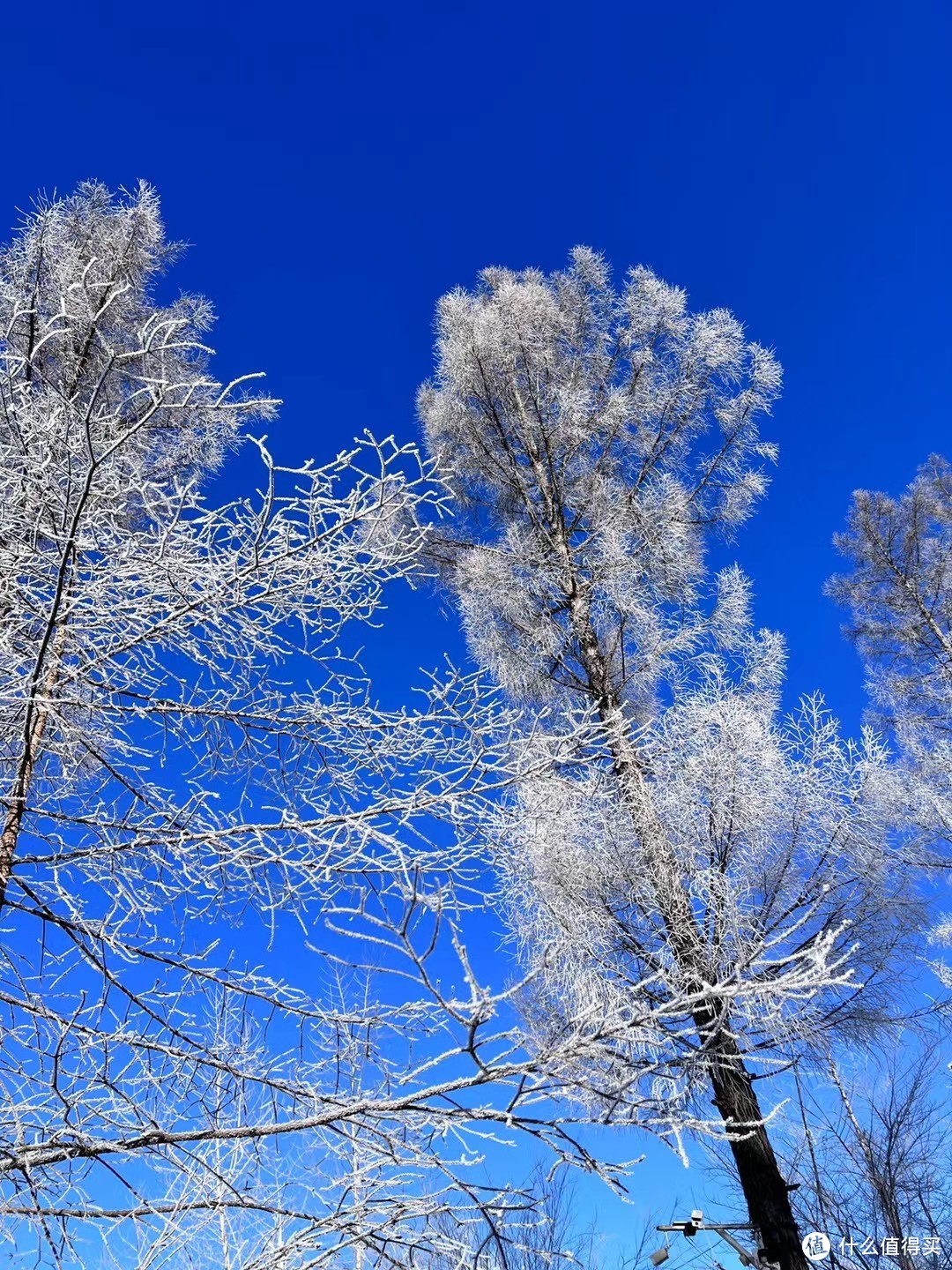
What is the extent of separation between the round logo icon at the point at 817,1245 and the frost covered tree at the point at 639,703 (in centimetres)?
309

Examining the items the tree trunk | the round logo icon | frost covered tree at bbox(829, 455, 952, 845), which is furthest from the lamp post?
frost covered tree at bbox(829, 455, 952, 845)

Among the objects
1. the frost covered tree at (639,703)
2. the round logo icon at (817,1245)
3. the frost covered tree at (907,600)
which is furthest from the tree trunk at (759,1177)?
the frost covered tree at (907,600)

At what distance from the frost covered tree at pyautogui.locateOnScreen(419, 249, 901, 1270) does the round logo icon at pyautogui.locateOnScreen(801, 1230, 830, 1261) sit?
3.09m

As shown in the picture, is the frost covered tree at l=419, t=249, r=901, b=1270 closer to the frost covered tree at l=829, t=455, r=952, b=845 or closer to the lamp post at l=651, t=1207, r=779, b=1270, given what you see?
the lamp post at l=651, t=1207, r=779, b=1270

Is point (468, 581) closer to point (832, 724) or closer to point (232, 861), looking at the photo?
point (832, 724)

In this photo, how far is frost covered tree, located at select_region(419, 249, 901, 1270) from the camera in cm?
402

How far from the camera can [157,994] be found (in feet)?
7.84

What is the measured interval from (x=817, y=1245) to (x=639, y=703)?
4716mm

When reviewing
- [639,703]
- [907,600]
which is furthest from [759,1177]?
[907,600]

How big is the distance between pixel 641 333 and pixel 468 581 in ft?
9.91

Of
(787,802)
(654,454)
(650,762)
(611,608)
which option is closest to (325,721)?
(650,762)

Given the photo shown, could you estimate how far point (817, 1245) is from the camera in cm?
692

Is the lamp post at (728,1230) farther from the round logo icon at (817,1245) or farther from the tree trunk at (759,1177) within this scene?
the round logo icon at (817,1245)

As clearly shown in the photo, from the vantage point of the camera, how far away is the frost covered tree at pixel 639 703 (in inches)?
158
